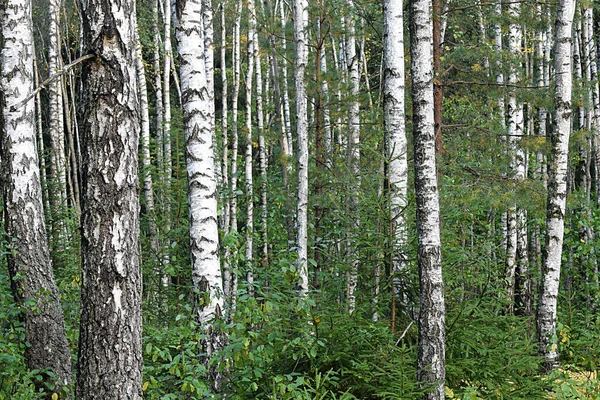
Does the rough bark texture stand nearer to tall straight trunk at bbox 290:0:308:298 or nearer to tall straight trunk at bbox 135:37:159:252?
tall straight trunk at bbox 290:0:308:298

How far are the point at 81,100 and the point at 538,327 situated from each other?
18.6 ft

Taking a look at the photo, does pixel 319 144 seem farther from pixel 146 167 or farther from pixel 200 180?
pixel 200 180

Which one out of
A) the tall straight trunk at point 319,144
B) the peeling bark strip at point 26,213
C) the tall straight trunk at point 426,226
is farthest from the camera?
the tall straight trunk at point 319,144

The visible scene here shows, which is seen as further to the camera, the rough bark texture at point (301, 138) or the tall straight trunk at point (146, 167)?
the tall straight trunk at point (146, 167)

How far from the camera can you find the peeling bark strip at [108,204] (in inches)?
150

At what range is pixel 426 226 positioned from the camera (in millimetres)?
5004

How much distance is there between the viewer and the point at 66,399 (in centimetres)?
643

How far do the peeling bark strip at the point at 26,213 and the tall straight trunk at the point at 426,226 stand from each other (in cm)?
376

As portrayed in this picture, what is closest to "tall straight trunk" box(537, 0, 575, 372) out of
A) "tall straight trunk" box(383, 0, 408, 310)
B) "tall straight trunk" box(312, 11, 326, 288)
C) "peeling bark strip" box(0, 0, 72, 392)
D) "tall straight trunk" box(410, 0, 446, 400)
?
"tall straight trunk" box(383, 0, 408, 310)

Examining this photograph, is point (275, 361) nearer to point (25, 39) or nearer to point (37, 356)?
point (37, 356)

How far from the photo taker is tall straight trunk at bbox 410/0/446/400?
4.91m

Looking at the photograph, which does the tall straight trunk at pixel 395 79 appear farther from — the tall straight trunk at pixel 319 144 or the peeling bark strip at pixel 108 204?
the peeling bark strip at pixel 108 204

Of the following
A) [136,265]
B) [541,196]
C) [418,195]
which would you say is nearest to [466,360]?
[418,195]

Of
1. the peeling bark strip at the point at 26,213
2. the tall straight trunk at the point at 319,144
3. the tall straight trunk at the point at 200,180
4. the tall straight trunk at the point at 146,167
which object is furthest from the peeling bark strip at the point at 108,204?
the tall straight trunk at the point at 319,144
